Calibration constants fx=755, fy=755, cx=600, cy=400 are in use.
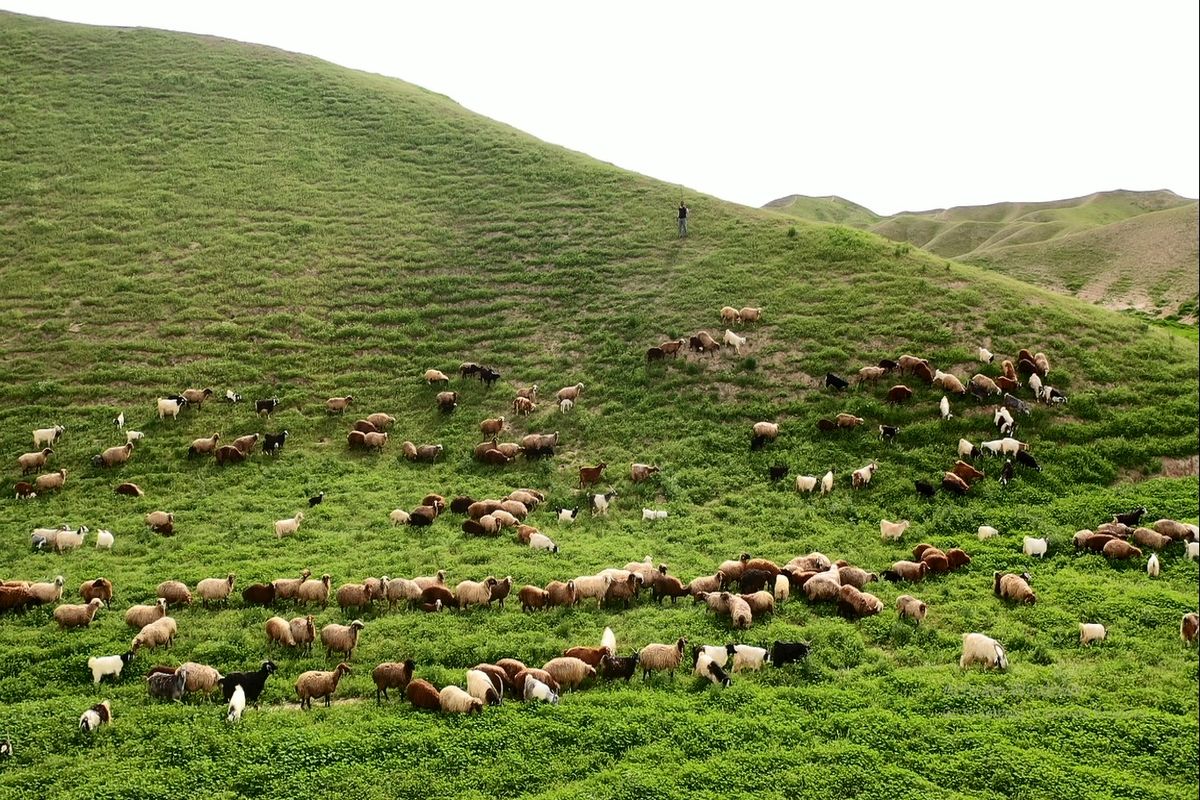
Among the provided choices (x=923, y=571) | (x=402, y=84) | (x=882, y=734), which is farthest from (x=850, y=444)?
(x=402, y=84)

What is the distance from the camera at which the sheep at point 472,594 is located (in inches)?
677

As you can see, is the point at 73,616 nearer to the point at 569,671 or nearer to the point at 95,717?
the point at 95,717

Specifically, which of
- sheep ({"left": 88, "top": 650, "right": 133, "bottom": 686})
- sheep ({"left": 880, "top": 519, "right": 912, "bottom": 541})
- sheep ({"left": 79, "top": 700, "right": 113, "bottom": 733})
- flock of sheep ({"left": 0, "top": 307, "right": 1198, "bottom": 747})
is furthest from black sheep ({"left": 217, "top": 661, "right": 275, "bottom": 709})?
sheep ({"left": 880, "top": 519, "right": 912, "bottom": 541})

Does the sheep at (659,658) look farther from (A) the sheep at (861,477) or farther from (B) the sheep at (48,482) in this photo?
(B) the sheep at (48,482)

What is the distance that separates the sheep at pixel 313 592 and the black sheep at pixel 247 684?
11.6 feet

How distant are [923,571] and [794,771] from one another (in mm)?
8321

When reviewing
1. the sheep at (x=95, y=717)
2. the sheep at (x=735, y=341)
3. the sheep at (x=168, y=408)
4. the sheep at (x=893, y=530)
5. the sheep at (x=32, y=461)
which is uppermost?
the sheep at (x=735, y=341)

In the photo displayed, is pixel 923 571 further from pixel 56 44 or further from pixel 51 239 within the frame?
pixel 56 44

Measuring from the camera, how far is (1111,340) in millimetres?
29359

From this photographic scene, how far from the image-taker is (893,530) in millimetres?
20438

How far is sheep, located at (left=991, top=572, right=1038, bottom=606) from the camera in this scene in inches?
654

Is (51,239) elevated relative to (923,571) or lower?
elevated

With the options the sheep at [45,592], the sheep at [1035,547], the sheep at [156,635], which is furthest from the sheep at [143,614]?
the sheep at [1035,547]

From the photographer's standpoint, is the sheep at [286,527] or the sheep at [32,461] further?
the sheep at [32,461]
